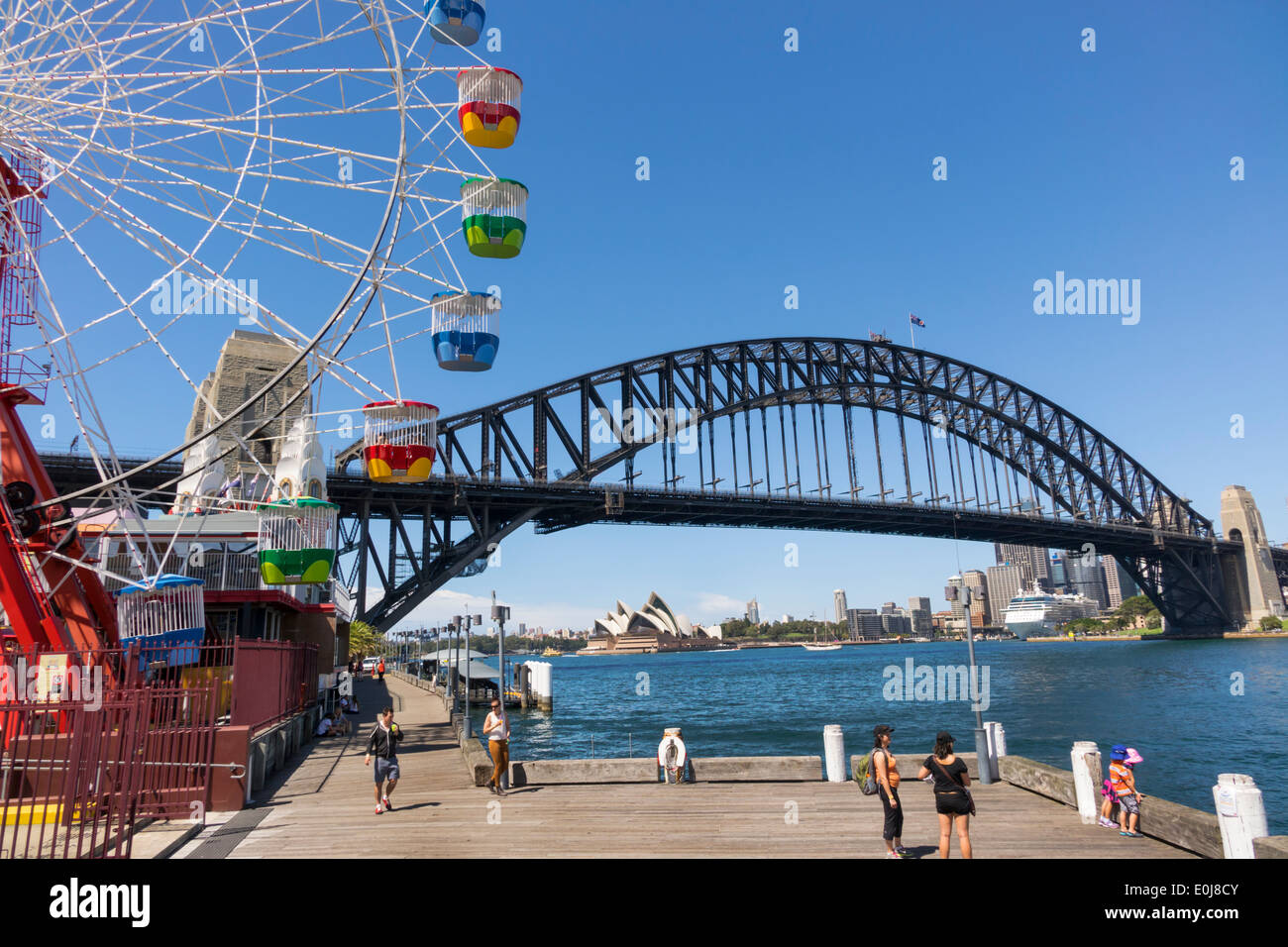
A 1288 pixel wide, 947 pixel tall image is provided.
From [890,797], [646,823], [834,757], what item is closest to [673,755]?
[834,757]

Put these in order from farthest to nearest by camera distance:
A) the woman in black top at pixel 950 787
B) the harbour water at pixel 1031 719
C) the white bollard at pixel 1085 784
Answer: the harbour water at pixel 1031 719 < the white bollard at pixel 1085 784 < the woman in black top at pixel 950 787

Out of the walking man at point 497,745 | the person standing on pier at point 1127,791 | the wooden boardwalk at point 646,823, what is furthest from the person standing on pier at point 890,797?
the walking man at point 497,745

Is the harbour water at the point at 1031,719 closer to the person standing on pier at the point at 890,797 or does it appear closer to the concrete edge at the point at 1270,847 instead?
the person standing on pier at the point at 890,797

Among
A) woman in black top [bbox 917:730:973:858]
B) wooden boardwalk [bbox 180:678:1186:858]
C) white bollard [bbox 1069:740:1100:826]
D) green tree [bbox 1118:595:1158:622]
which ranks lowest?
green tree [bbox 1118:595:1158:622]

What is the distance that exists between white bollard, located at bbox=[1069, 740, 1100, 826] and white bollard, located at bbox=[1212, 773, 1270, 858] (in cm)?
280

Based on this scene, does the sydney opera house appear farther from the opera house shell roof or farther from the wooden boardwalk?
the wooden boardwalk

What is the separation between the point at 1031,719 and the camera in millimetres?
40250

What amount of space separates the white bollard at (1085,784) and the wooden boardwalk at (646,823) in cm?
22

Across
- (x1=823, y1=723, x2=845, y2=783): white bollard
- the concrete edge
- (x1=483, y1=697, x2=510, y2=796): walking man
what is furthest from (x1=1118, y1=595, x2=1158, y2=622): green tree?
the concrete edge

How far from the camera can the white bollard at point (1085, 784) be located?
11.6 m

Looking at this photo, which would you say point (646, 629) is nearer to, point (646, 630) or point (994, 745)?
point (646, 630)

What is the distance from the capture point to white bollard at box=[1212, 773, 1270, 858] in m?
8.52

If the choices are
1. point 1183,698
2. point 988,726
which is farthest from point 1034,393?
point 988,726
